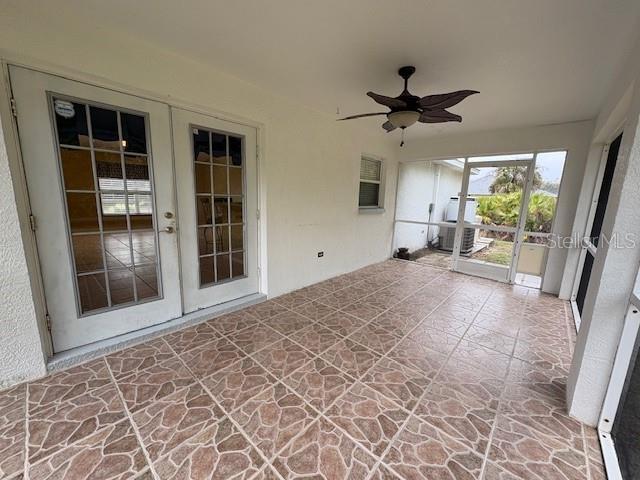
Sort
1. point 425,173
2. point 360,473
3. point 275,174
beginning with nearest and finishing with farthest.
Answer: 1. point 360,473
2. point 275,174
3. point 425,173

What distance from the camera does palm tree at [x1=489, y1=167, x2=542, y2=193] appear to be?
3.97 meters

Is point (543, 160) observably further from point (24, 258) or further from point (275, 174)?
point (24, 258)

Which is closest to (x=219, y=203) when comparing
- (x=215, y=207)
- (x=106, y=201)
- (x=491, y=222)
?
(x=215, y=207)

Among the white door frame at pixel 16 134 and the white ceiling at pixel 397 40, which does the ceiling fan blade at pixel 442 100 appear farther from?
the white door frame at pixel 16 134

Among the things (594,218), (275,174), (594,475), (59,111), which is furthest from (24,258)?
(594,218)

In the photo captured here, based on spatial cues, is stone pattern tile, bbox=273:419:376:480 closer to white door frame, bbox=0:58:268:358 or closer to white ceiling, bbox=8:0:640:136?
white door frame, bbox=0:58:268:358

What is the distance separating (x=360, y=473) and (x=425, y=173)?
6127 millimetres

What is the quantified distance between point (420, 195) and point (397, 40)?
4.68 metres

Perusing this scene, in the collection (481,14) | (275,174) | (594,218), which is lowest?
(594,218)

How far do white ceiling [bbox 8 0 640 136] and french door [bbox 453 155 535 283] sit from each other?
143cm

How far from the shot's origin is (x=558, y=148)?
3637 millimetres

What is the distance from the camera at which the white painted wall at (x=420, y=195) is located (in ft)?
18.7

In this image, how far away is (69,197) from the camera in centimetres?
194

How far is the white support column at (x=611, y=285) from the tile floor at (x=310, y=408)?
21 centimetres
